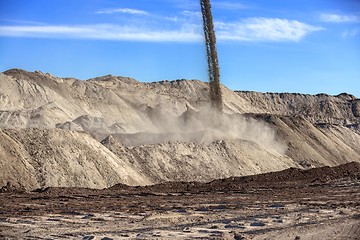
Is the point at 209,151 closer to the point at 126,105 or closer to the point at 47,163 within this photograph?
the point at 47,163

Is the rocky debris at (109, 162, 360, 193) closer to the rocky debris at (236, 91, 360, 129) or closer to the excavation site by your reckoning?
the excavation site

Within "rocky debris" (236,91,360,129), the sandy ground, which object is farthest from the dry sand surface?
"rocky debris" (236,91,360,129)

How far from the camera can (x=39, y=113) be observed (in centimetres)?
5172

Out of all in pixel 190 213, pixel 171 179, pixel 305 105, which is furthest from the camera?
pixel 305 105

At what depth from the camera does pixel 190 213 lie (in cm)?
1641

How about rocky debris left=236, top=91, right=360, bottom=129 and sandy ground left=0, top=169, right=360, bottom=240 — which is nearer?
sandy ground left=0, top=169, right=360, bottom=240

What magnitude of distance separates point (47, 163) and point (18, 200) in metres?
6.57

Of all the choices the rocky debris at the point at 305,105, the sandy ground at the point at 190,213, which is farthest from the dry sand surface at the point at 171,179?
the rocky debris at the point at 305,105

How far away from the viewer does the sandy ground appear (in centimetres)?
1334

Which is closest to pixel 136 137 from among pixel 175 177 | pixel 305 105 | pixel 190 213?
pixel 175 177

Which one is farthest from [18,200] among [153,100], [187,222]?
[153,100]

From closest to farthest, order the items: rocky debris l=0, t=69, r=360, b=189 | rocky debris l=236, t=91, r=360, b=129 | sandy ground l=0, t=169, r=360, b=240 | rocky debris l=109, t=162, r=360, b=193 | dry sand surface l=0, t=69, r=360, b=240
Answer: sandy ground l=0, t=169, r=360, b=240
dry sand surface l=0, t=69, r=360, b=240
rocky debris l=109, t=162, r=360, b=193
rocky debris l=0, t=69, r=360, b=189
rocky debris l=236, t=91, r=360, b=129

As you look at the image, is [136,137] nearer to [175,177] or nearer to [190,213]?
[175,177]

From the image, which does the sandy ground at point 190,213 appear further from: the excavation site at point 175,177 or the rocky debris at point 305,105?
the rocky debris at point 305,105
